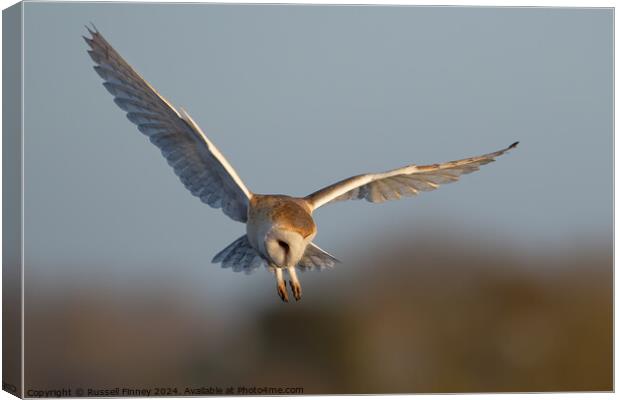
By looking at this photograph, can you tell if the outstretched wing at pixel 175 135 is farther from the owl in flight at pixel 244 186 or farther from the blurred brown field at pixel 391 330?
the blurred brown field at pixel 391 330

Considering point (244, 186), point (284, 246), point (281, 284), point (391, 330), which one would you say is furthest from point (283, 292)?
point (391, 330)

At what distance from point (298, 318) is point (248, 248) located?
72 centimetres

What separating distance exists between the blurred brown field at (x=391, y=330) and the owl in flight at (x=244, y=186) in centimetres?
40

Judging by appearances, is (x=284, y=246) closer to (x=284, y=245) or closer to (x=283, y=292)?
(x=284, y=245)

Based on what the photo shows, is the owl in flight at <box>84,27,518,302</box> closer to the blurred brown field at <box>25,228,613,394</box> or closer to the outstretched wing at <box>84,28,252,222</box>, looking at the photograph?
the outstretched wing at <box>84,28,252,222</box>

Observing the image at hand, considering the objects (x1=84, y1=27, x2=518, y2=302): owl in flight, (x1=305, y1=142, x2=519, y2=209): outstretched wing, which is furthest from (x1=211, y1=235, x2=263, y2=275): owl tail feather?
(x1=305, y1=142, x2=519, y2=209): outstretched wing

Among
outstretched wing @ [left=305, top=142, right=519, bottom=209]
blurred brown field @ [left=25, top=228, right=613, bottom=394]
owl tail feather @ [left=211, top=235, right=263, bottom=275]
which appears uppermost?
outstretched wing @ [left=305, top=142, right=519, bottom=209]

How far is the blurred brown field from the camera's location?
9.87 meters

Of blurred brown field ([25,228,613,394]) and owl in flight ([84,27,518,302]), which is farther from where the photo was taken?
blurred brown field ([25,228,613,394])

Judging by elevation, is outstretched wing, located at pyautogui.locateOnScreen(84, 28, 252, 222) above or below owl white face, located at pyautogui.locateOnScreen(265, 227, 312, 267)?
above

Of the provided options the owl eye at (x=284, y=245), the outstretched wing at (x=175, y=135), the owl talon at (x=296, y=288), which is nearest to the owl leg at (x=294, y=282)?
the owl talon at (x=296, y=288)

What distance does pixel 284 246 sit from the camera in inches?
361

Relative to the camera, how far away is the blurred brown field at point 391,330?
388 inches

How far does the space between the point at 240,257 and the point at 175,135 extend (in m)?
0.81
